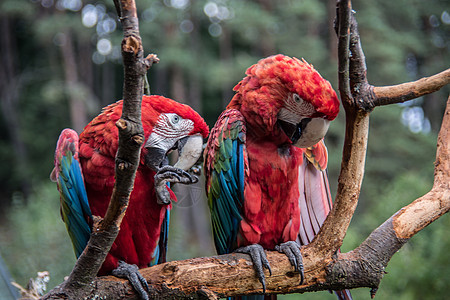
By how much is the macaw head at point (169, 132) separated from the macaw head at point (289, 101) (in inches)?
10.4

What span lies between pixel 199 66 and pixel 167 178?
8521 millimetres

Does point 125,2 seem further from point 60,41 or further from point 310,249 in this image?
point 60,41

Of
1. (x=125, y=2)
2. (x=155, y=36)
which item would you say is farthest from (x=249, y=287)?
(x=155, y=36)

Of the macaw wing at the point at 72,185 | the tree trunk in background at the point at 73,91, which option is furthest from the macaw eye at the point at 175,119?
the tree trunk in background at the point at 73,91

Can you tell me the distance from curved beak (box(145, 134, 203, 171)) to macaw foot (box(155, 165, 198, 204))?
0.11 meters

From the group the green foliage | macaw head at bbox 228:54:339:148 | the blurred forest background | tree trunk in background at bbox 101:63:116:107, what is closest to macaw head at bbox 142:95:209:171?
macaw head at bbox 228:54:339:148

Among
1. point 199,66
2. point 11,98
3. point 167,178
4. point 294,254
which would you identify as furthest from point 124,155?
point 11,98

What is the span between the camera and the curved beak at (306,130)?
1832 mm

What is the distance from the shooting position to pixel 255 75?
2010mm

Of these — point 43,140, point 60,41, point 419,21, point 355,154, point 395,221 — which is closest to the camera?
point 355,154

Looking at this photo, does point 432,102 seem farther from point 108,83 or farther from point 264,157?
point 264,157

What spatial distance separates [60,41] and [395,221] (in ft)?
34.6

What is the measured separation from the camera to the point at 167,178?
1795 mm

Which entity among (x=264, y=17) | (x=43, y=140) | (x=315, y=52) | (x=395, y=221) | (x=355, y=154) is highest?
(x=264, y=17)
